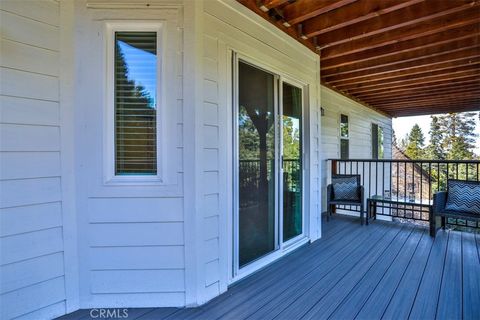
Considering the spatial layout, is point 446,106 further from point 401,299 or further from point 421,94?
point 401,299

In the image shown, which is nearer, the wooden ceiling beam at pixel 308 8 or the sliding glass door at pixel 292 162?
the wooden ceiling beam at pixel 308 8

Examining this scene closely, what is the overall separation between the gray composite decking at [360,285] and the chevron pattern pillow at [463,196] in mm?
457

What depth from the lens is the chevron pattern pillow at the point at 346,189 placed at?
4379mm

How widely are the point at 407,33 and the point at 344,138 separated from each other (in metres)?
3.34

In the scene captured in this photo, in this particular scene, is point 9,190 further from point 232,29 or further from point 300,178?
point 300,178

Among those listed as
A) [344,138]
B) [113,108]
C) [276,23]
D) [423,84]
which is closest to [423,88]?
[423,84]

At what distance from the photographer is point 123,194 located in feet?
6.33

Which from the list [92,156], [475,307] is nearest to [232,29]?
[92,156]

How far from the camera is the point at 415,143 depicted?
19.2 meters

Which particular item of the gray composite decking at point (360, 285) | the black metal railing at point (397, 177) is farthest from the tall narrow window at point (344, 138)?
the gray composite decking at point (360, 285)

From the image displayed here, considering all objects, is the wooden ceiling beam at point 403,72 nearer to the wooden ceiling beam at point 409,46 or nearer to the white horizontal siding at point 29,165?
the wooden ceiling beam at point 409,46

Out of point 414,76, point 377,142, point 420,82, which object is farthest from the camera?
point 377,142

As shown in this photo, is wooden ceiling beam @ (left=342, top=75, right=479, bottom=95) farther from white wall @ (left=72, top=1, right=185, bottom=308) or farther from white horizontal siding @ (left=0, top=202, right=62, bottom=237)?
white horizontal siding @ (left=0, top=202, right=62, bottom=237)

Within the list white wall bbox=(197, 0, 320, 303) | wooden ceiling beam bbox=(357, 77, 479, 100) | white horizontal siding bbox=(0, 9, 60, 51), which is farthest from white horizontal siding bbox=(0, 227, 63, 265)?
wooden ceiling beam bbox=(357, 77, 479, 100)
